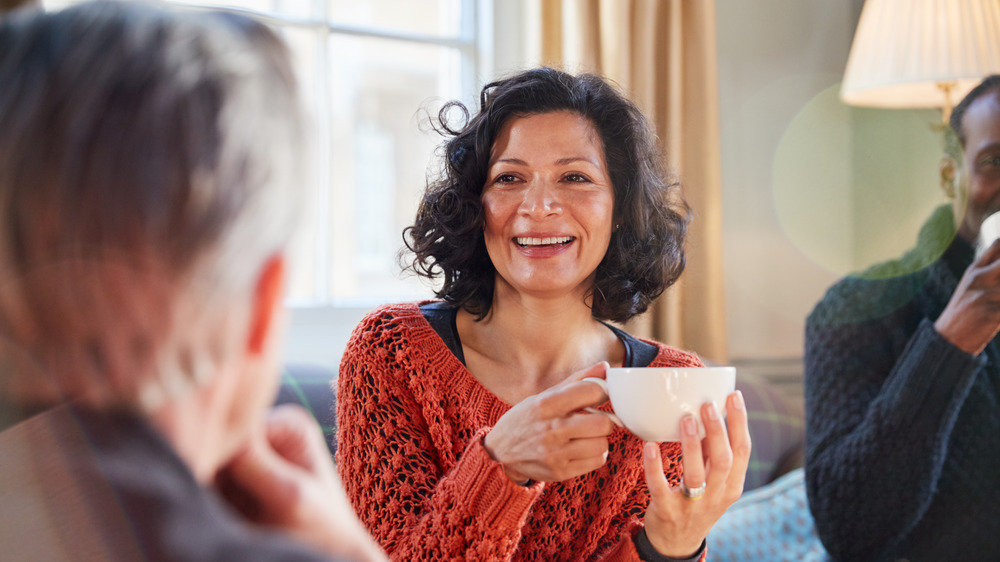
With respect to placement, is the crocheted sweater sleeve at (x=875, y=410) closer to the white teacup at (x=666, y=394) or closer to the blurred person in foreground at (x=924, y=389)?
the blurred person in foreground at (x=924, y=389)

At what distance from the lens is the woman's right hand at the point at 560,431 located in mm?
612

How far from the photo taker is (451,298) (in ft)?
3.17

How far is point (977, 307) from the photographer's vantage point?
2.50 ft

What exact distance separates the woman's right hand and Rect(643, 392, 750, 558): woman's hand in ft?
0.15

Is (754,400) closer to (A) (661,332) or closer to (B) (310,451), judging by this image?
(A) (661,332)

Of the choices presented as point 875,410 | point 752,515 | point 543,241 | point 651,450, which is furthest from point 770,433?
point 651,450

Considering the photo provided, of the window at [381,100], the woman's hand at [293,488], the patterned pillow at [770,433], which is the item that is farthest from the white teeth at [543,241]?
the patterned pillow at [770,433]

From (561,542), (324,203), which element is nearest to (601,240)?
(561,542)

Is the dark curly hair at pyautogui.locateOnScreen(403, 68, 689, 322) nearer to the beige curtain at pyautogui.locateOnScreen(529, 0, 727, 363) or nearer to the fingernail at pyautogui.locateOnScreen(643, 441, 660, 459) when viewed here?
the fingernail at pyautogui.locateOnScreen(643, 441, 660, 459)

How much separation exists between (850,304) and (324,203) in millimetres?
936

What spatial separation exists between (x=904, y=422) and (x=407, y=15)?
136 cm

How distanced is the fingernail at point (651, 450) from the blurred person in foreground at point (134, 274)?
1.27ft

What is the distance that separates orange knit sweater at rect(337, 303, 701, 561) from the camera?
0.77m

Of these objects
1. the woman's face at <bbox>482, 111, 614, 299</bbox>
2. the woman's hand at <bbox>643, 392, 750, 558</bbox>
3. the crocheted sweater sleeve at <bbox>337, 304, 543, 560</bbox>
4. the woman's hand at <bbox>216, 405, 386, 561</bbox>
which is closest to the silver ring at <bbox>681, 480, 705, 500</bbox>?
the woman's hand at <bbox>643, 392, 750, 558</bbox>
